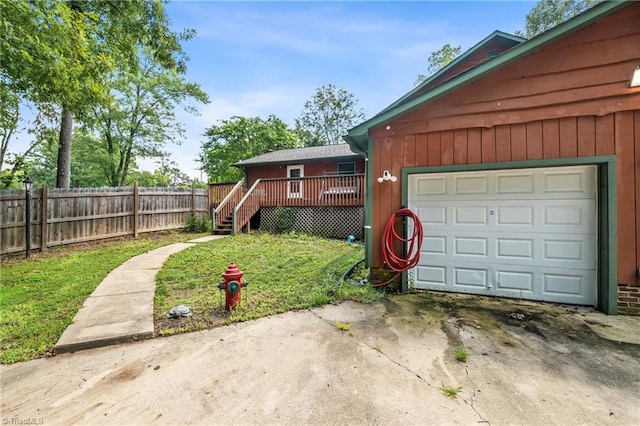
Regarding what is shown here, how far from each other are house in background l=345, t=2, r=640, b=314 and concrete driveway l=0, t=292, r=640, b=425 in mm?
867

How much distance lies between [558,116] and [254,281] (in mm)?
5043

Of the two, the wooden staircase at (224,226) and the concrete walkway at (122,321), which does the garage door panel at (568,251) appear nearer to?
the concrete walkway at (122,321)

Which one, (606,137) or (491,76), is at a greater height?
(491,76)

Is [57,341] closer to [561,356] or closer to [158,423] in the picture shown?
[158,423]

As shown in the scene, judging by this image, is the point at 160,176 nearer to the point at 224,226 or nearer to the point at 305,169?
the point at 305,169

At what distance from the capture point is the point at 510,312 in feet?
11.5

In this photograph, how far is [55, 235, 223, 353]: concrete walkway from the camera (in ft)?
9.09

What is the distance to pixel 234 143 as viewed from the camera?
927 inches

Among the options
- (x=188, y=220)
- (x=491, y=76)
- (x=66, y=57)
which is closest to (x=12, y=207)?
(x=66, y=57)

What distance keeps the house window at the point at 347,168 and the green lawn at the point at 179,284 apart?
16.8ft

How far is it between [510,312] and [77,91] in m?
8.48

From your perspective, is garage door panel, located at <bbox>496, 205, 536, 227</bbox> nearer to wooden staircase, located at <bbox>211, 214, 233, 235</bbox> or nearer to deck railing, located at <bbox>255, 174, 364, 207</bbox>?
deck railing, located at <bbox>255, 174, 364, 207</bbox>

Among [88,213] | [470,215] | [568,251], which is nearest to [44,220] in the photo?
[88,213]

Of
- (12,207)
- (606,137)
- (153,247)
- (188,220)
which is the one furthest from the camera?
(188,220)
